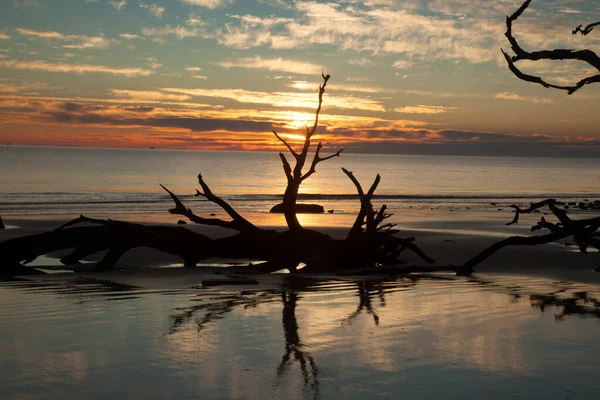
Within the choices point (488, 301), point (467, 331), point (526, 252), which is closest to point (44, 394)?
point (467, 331)

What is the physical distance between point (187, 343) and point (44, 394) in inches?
63.0

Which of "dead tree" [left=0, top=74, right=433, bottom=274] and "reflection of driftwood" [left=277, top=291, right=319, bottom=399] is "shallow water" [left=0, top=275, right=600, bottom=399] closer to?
"reflection of driftwood" [left=277, top=291, right=319, bottom=399]

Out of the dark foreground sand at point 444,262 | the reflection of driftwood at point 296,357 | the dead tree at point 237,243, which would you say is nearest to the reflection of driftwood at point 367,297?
the reflection of driftwood at point 296,357

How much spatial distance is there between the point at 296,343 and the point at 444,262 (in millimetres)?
8299

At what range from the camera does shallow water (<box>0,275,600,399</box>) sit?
4.80 metres

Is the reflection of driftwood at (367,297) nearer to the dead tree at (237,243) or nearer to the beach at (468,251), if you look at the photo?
the dead tree at (237,243)

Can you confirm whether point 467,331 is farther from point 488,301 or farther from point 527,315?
point 488,301

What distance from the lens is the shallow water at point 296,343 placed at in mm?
4797

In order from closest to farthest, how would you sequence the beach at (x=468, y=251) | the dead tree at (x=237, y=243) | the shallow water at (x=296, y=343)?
the shallow water at (x=296, y=343), the dead tree at (x=237, y=243), the beach at (x=468, y=251)

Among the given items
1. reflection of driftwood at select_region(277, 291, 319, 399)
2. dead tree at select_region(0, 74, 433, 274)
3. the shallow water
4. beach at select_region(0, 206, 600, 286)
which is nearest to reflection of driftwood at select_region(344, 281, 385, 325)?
the shallow water

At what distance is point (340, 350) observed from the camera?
5816 mm

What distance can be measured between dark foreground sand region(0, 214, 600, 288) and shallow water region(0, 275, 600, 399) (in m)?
1.33

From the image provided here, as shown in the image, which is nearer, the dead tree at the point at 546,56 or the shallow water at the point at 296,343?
the shallow water at the point at 296,343

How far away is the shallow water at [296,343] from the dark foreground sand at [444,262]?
4.36 ft
